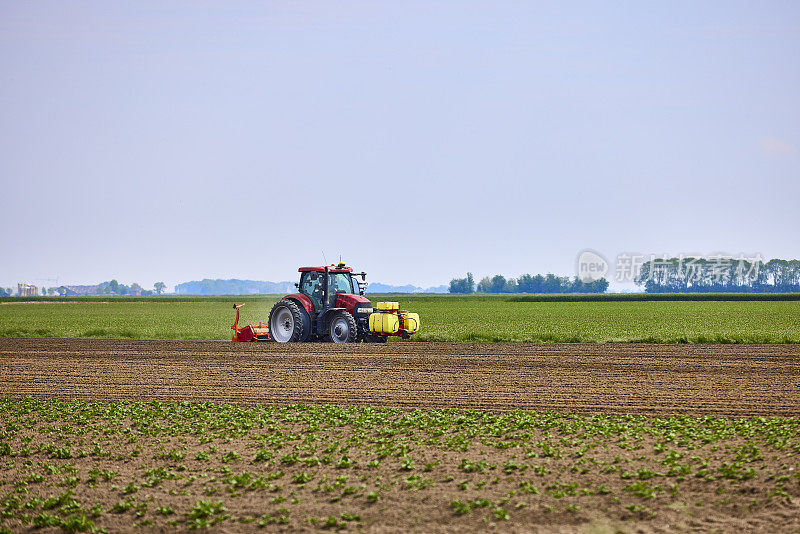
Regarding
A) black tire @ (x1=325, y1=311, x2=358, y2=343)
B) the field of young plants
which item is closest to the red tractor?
black tire @ (x1=325, y1=311, x2=358, y2=343)

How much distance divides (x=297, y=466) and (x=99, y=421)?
5292 mm

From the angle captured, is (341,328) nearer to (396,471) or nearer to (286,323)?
(286,323)

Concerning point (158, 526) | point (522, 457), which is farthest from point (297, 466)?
point (522, 457)

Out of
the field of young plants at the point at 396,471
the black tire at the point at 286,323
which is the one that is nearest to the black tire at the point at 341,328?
the black tire at the point at 286,323

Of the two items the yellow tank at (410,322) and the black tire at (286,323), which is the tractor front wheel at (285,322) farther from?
the yellow tank at (410,322)

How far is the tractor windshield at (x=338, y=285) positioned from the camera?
26312mm

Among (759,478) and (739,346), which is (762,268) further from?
(759,478)

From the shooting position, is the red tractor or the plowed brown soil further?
the red tractor

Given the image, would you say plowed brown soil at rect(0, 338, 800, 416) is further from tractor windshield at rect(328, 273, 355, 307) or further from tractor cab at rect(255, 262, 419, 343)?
tractor windshield at rect(328, 273, 355, 307)

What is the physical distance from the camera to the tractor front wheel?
26.2m

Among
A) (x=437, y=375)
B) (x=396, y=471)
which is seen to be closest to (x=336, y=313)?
(x=437, y=375)

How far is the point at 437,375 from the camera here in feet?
62.8

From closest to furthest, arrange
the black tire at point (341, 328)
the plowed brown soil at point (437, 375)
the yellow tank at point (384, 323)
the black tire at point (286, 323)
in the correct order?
the plowed brown soil at point (437, 375)
the yellow tank at point (384, 323)
the black tire at point (341, 328)
the black tire at point (286, 323)

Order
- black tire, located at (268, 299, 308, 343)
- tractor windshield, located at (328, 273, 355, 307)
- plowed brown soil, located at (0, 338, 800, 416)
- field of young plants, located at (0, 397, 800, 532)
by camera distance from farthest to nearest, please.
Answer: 1. tractor windshield, located at (328, 273, 355, 307)
2. black tire, located at (268, 299, 308, 343)
3. plowed brown soil, located at (0, 338, 800, 416)
4. field of young plants, located at (0, 397, 800, 532)
